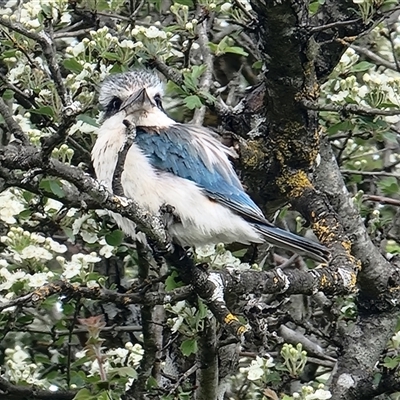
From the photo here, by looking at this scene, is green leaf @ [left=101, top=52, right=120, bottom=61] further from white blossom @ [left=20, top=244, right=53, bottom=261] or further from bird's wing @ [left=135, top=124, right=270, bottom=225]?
white blossom @ [left=20, top=244, right=53, bottom=261]

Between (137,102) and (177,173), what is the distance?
0.34 metres

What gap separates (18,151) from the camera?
254 cm

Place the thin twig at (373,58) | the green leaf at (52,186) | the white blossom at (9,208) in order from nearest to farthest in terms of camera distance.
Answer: the green leaf at (52,186) → the white blossom at (9,208) → the thin twig at (373,58)

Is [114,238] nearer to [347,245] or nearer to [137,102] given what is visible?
[137,102]

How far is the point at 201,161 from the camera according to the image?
3.96 m

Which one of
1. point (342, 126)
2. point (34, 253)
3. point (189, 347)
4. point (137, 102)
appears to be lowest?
point (189, 347)

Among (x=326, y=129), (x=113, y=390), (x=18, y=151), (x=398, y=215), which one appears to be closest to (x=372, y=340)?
(x=398, y=215)

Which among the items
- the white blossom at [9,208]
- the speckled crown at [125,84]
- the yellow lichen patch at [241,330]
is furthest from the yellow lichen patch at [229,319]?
the speckled crown at [125,84]

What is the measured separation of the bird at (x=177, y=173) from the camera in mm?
3615

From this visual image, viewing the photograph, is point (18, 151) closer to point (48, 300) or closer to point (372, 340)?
point (48, 300)

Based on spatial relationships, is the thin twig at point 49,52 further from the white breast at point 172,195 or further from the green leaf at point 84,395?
the green leaf at point 84,395

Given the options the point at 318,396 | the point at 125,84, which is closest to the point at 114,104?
the point at 125,84

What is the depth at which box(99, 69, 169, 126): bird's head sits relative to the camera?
3.82 meters

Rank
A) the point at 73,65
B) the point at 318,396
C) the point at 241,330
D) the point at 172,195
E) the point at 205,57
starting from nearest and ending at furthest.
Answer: the point at 241,330 < the point at 318,396 < the point at 73,65 < the point at 172,195 < the point at 205,57
